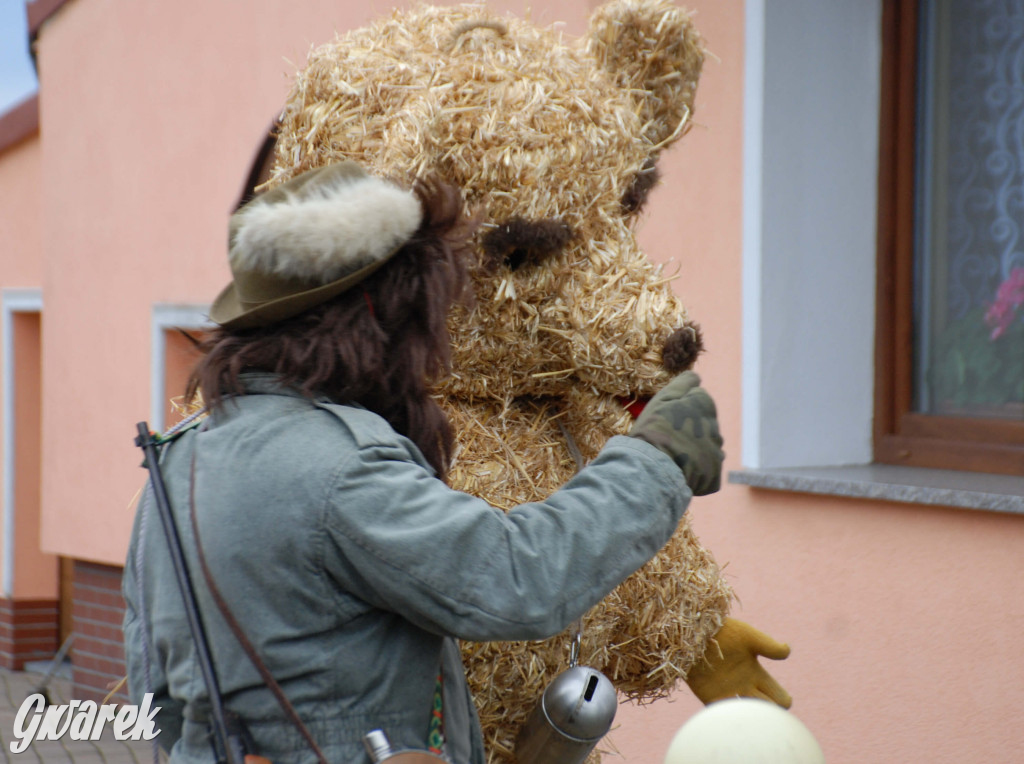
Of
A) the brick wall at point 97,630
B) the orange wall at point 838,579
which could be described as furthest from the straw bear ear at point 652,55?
the brick wall at point 97,630

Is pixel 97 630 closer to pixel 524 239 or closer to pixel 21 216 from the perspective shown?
pixel 21 216

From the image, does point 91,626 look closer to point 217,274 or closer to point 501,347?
point 217,274

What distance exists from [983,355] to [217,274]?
3821mm

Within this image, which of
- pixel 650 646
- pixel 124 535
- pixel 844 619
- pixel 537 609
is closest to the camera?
pixel 537 609

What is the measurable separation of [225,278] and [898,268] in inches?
136

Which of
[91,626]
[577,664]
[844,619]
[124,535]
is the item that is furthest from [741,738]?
[91,626]

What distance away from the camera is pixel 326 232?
1627mm

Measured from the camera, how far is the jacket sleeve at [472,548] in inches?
59.7

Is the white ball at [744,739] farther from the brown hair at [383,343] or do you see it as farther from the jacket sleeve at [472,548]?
the brown hair at [383,343]

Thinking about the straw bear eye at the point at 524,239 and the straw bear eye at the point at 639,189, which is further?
the straw bear eye at the point at 639,189

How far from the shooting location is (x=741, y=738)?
1.33 m

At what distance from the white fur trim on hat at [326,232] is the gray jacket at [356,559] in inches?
7.4

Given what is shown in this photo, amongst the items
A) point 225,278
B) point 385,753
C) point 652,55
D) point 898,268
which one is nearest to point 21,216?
point 225,278

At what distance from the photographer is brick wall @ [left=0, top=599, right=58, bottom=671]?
7.67 m
